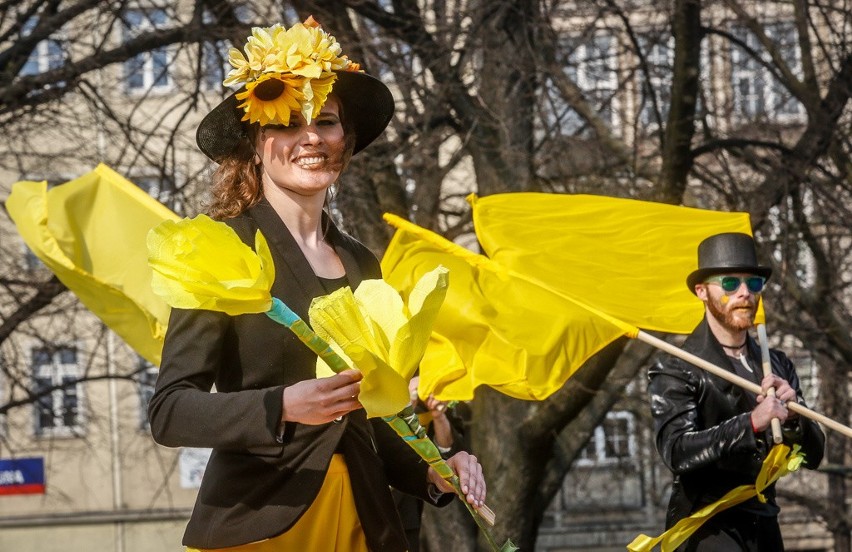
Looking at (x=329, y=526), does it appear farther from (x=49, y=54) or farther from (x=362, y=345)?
Result: (x=49, y=54)

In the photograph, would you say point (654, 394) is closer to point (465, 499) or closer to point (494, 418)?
point (465, 499)

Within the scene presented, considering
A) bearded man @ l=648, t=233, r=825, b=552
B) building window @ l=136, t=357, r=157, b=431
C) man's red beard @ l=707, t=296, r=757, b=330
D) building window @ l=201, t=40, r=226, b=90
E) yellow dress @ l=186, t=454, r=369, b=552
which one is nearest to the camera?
yellow dress @ l=186, t=454, r=369, b=552

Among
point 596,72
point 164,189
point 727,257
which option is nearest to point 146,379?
point 164,189

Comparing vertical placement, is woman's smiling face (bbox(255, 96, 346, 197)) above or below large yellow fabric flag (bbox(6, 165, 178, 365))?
below

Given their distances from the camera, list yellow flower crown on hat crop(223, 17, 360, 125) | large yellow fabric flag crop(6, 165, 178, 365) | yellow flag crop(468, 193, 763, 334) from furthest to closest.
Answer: large yellow fabric flag crop(6, 165, 178, 365) → yellow flag crop(468, 193, 763, 334) → yellow flower crown on hat crop(223, 17, 360, 125)

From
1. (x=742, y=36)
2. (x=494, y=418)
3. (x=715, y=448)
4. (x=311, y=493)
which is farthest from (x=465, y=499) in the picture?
(x=742, y=36)

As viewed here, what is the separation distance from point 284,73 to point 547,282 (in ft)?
10.8

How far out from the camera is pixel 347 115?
371 cm

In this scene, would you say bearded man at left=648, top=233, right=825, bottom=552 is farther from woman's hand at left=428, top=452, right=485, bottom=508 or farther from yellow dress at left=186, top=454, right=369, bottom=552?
yellow dress at left=186, top=454, right=369, bottom=552

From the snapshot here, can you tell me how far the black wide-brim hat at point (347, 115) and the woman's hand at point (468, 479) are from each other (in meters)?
0.89

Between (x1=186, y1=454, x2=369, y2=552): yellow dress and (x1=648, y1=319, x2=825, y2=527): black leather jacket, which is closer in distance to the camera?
(x1=186, y1=454, x2=369, y2=552): yellow dress

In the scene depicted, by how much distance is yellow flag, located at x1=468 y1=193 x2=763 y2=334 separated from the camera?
21.1 ft

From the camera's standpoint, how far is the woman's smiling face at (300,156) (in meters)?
3.39

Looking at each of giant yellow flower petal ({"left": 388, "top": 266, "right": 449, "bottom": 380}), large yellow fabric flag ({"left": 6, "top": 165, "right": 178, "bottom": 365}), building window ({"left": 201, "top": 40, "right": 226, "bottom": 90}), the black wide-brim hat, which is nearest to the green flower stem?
giant yellow flower petal ({"left": 388, "top": 266, "right": 449, "bottom": 380})
